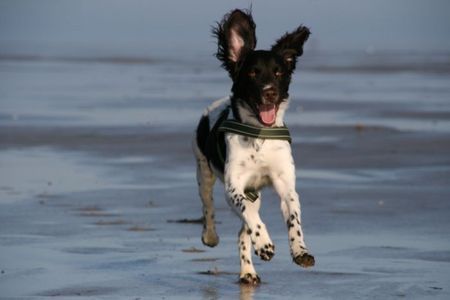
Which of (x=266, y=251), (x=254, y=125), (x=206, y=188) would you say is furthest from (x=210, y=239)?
(x=266, y=251)

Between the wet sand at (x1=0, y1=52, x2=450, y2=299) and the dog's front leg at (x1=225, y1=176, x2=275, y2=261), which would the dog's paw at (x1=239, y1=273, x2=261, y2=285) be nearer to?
the wet sand at (x1=0, y1=52, x2=450, y2=299)

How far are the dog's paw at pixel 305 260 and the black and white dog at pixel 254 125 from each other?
15 centimetres

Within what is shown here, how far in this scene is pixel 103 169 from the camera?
1561 centimetres

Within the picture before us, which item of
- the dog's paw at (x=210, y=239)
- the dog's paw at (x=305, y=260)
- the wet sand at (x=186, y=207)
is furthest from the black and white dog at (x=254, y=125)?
the dog's paw at (x=210, y=239)

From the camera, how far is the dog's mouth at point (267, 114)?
883 cm

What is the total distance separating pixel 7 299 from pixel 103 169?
295 inches

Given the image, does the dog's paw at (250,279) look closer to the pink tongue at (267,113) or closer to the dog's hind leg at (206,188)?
the pink tongue at (267,113)

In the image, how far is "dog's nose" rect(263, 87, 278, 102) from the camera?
8703 mm

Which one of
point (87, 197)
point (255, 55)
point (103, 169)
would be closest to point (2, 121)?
point (103, 169)

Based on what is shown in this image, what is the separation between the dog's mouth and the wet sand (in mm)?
966

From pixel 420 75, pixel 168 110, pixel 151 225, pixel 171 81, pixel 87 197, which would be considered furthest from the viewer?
pixel 420 75

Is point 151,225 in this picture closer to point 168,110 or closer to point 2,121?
point 2,121

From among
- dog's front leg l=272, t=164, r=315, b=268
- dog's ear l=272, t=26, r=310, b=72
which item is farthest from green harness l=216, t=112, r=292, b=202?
dog's ear l=272, t=26, r=310, b=72

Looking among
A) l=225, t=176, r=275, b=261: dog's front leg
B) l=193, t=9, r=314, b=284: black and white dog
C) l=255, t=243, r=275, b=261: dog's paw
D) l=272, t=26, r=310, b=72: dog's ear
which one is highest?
l=272, t=26, r=310, b=72: dog's ear
